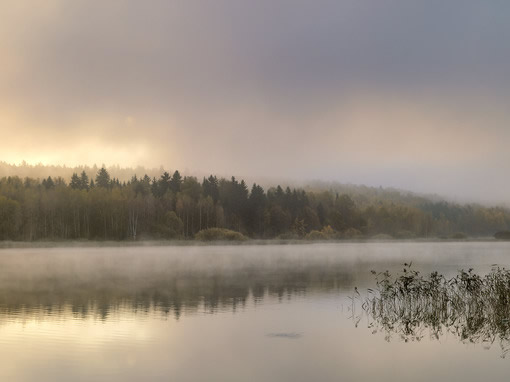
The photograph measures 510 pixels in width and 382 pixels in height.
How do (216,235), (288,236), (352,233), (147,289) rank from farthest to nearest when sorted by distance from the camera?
1. (352,233)
2. (288,236)
3. (216,235)
4. (147,289)

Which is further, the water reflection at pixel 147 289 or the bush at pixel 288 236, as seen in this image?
the bush at pixel 288 236

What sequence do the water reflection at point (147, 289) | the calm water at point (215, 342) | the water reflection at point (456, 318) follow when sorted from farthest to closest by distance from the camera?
the water reflection at point (147, 289) < the water reflection at point (456, 318) < the calm water at point (215, 342)

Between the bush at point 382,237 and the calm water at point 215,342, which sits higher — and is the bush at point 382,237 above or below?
above

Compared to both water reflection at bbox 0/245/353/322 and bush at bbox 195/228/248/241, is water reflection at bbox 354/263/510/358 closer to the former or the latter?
water reflection at bbox 0/245/353/322

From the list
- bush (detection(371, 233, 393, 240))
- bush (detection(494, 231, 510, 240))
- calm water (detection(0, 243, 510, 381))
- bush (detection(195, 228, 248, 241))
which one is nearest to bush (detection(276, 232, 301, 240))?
bush (detection(195, 228, 248, 241))

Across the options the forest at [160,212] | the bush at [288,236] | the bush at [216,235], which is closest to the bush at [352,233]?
the forest at [160,212]

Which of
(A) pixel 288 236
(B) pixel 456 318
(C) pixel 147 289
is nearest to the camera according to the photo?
(B) pixel 456 318

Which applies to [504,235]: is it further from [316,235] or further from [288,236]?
[288,236]

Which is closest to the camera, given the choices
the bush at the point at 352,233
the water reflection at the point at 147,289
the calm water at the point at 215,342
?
the calm water at the point at 215,342

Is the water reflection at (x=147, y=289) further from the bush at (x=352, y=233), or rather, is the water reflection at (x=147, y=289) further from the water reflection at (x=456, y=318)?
the bush at (x=352, y=233)

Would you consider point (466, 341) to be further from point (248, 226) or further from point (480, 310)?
point (248, 226)

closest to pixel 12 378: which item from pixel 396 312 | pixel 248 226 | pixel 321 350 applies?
pixel 321 350

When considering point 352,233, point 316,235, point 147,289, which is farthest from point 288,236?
point 147,289

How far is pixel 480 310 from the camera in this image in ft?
67.1
